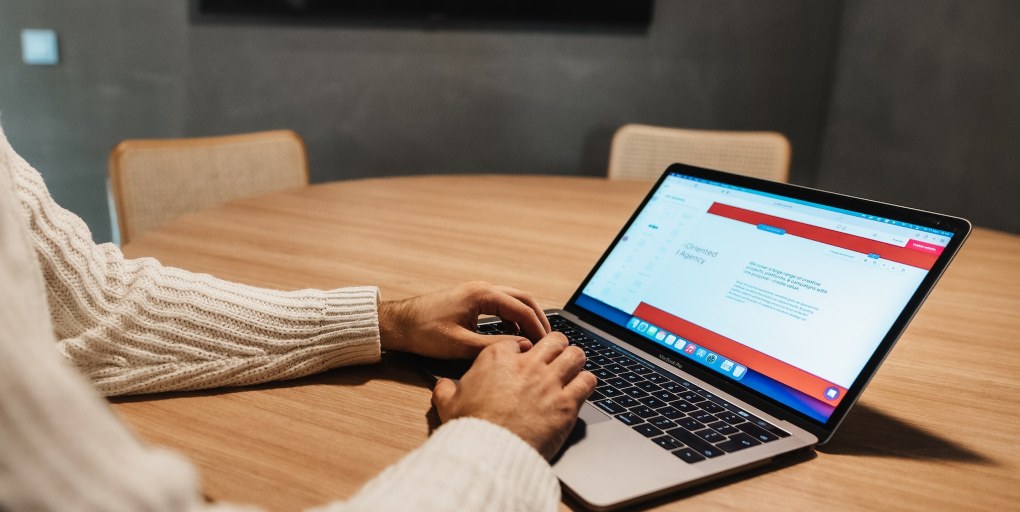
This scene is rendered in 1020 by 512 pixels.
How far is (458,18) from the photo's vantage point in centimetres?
290

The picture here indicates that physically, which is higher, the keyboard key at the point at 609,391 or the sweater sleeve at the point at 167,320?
the sweater sleeve at the point at 167,320

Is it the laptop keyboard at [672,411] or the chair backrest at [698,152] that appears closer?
the laptop keyboard at [672,411]

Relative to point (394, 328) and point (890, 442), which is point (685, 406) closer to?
point (890, 442)

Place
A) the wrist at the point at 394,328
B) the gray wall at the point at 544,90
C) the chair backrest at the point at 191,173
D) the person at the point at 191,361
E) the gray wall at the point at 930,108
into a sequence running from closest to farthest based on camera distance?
1. the person at the point at 191,361
2. the wrist at the point at 394,328
3. the chair backrest at the point at 191,173
4. the gray wall at the point at 930,108
5. the gray wall at the point at 544,90

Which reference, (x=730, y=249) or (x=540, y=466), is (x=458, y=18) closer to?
(x=730, y=249)

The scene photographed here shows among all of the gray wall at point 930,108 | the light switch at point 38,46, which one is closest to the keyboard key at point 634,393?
the gray wall at point 930,108

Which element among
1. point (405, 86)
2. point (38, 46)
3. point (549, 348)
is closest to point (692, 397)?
point (549, 348)

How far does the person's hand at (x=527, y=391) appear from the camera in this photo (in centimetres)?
58

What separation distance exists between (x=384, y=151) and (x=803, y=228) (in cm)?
242

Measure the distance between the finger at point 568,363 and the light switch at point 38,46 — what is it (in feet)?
8.47

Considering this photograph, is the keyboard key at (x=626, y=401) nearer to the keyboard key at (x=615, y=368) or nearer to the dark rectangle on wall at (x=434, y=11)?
the keyboard key at (x=615, y=368)

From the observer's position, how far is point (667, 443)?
59cm

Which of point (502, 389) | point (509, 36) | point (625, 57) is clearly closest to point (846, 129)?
point (625, 57)

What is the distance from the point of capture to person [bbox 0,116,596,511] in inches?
12.8
